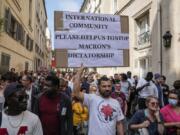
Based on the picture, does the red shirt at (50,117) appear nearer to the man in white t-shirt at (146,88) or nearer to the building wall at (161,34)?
the man in white t-shirt at (146,88)

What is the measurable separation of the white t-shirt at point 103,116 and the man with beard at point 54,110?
0.40m

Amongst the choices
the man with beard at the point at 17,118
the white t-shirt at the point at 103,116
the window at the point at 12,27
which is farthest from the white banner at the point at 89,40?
the window at the point at 12,27

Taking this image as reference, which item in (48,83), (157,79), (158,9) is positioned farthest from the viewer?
(158,9)

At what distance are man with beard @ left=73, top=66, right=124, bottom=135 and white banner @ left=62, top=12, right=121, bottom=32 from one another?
5.23 ft

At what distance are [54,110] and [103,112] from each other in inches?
27.5

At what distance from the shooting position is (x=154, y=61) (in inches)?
590

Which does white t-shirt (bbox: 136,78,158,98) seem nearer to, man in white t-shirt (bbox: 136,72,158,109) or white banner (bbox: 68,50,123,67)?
man in white t-shirt (bbox: 136,72,158,109)

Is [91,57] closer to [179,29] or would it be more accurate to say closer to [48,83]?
[48,83]

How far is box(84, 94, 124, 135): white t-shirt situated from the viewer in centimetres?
428

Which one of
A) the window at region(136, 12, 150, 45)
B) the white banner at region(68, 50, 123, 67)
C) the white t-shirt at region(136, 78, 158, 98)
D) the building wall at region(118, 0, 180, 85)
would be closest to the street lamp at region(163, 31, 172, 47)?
the building wall at region(118, 0, 180, 85)

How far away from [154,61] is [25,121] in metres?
12.5

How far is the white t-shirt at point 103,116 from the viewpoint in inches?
169

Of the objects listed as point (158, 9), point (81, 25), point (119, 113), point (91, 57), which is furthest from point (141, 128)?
point (158, 9)

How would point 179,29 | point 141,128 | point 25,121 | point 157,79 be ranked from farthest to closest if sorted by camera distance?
point 179,29 → point 157,79 → point 141,128 → point 25,121
